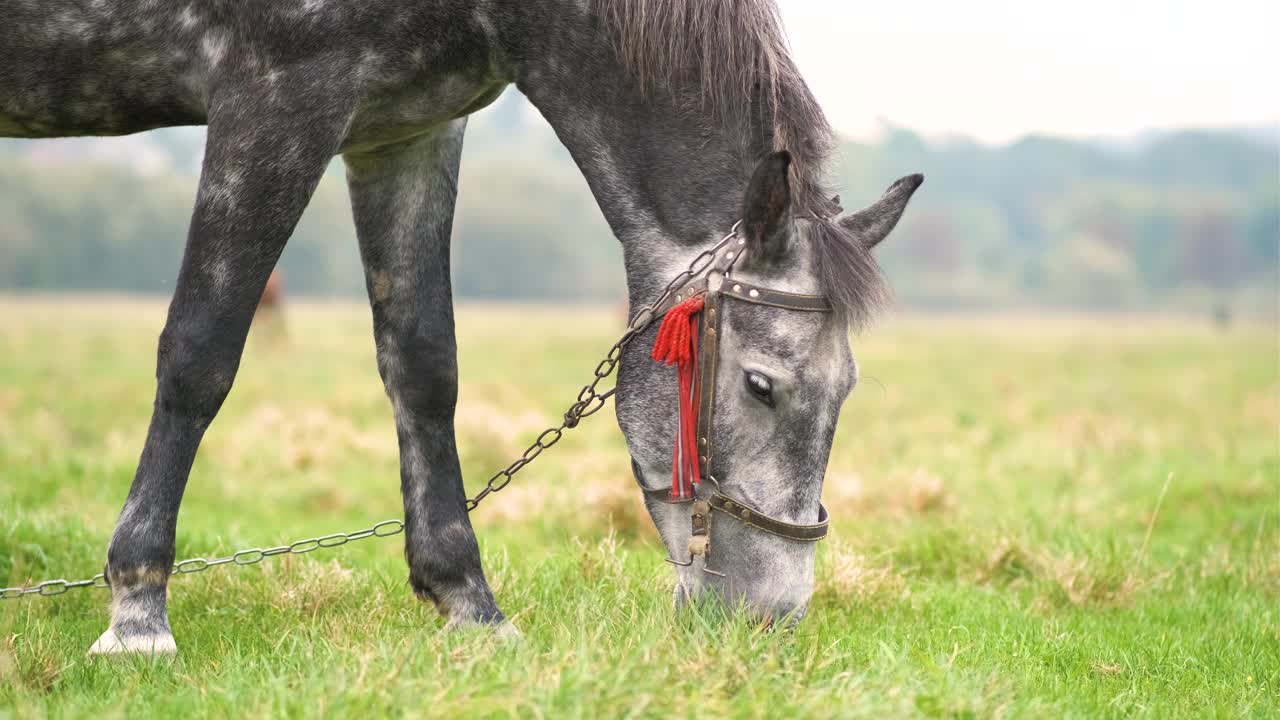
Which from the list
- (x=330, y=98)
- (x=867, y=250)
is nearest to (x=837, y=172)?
(x=867, y=250)

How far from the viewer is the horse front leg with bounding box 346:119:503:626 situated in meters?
4.06

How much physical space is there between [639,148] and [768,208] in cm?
59

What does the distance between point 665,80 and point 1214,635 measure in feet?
10.2

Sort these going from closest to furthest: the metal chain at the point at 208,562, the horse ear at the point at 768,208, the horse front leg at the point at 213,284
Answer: the horse ear at the point at 768,208 < the horse front leg at the point at 213,284 < the metal chain at the point at 208,562

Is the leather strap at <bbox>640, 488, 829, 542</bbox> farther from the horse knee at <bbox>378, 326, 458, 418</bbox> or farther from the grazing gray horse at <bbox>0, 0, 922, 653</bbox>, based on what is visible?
the horse knee at <bbox>378, 326, 458, 418</bbox>

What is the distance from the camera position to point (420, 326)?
13.5ft

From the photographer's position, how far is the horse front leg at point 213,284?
3404mm

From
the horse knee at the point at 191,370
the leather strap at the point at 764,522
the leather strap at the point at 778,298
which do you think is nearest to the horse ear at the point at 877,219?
the leather strap at the point at 778,298

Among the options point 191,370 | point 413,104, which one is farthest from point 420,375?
point 413,104

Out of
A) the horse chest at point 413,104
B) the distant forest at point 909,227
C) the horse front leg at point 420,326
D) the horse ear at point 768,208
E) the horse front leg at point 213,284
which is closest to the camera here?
the horse ear at point 768,208

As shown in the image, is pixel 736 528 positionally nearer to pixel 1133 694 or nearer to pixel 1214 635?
pixel 1133 694

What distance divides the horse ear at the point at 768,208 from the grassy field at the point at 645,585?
461mm

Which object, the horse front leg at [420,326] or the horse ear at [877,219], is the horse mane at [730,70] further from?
the horse front leg at [420,326]

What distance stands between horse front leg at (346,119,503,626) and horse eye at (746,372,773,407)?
1.31 meters
